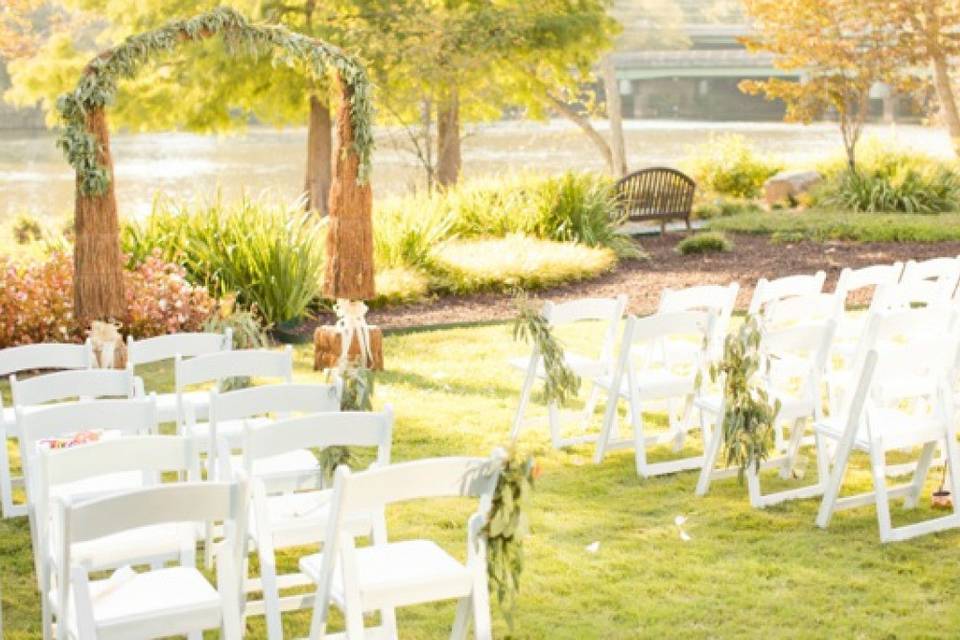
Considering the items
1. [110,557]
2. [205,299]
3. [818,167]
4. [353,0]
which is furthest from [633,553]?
[818,167]

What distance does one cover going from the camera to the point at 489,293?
1439 centimetres

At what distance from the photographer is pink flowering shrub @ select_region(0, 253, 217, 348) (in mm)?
11055

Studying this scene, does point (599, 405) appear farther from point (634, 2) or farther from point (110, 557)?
point (634, 2)

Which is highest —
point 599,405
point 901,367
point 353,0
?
point 353,0

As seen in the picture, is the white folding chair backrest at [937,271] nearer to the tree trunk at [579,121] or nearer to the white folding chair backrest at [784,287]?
the white folding chair backrest at [784,287]

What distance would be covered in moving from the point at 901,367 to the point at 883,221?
12.8 metres

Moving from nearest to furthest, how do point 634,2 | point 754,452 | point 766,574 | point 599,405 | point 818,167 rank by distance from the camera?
point 766,574 → point 754,452 → point 599,405 → point 818,167 → point 634,2

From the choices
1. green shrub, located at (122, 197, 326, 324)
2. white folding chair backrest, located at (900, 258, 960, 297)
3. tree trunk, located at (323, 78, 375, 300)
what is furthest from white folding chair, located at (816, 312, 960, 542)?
green shrub, located at (122, 197, 326, 324)

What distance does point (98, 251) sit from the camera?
31.0 ft

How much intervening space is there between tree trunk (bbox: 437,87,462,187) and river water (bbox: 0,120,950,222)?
703mm

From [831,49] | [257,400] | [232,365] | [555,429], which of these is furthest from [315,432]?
[831,49]

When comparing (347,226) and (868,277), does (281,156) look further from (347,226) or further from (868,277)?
(868,277)

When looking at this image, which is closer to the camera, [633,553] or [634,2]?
[633,553]

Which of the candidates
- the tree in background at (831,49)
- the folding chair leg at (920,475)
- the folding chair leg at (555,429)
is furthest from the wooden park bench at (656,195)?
the folding chair leg at (920,475)
